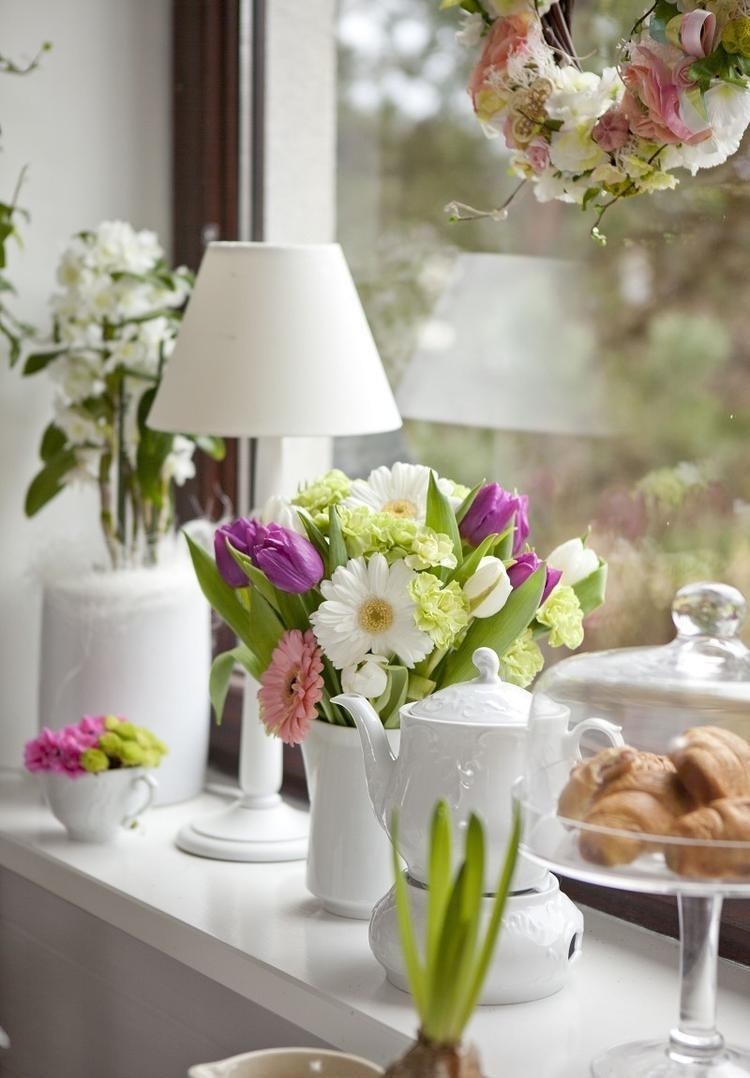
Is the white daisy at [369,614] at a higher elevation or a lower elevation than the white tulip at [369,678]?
higher

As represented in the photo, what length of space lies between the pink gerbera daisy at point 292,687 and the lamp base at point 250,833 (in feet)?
0.90

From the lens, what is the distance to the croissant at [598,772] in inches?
40.1

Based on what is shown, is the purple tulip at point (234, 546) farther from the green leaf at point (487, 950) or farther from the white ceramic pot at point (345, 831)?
the green leaf at point (487, 950)

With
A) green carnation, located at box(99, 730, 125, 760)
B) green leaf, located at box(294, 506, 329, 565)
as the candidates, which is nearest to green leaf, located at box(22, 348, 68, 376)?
green carnation, located at box(99, 730, 125, 760)

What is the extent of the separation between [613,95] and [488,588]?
0.43 metres

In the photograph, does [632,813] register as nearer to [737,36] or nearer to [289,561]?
[289,561]

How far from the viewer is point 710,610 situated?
3.43ft

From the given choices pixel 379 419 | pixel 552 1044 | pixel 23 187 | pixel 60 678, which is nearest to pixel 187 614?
pixel 60 678

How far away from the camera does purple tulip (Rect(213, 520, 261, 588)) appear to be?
1.37 metres

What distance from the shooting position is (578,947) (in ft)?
4.08

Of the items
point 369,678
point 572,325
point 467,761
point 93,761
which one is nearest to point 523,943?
point 467,761

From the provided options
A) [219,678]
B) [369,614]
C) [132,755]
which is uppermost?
[369,614]

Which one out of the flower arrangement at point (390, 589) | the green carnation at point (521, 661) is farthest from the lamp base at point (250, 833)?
the green carnation at point (521, 661)

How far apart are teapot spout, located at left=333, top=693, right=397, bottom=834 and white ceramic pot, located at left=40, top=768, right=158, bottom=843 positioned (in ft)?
1.40
